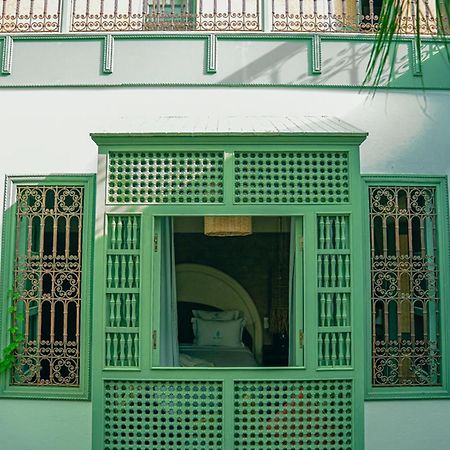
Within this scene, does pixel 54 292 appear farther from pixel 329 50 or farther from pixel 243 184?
pixel 329 50

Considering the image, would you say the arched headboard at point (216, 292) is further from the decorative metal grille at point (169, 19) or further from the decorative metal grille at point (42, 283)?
the decorative metal grille at point (169, 19)

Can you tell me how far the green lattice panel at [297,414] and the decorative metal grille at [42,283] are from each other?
1.51 metres

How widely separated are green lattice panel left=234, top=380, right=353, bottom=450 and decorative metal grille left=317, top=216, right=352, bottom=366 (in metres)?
0.23

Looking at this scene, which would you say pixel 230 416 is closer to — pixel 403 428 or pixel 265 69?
pixel 403 428

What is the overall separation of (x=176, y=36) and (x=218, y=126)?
3.66 feet

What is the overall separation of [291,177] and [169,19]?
2.22 meters

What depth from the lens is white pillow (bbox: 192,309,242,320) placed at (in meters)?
8.41

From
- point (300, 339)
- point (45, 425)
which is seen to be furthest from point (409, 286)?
point (45, 425)

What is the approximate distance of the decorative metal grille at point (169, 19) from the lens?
16.7 ft

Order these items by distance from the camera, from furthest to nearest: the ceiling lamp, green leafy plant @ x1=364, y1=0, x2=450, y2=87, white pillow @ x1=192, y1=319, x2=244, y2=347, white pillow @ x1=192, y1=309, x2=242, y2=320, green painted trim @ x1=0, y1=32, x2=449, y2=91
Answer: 1. white pillow @ x1=192, y1=309, x2=242, y2=320
2. white pillow @ x1=192, y1=319, x2=244, y2=347
3. green painted trim @ x1=0, y1=32, x2=449, y2=91
4. the ceiling lamp
5. green leafy plant @ x1=364, y1=0, x2=450, y2=87

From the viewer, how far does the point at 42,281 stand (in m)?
4.81

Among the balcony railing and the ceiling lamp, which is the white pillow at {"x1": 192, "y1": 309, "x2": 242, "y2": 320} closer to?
the ceiling lamp

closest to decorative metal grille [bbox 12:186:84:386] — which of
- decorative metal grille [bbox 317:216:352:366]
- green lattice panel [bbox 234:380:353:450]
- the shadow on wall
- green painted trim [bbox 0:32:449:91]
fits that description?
green painted trim [bbox 0:32:449:91]

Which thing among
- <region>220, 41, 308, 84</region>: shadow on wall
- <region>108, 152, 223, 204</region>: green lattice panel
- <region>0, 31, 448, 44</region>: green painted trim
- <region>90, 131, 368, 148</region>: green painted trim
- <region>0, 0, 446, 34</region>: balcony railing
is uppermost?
<region>0, 0, 446, 34</region>: balcony railing
